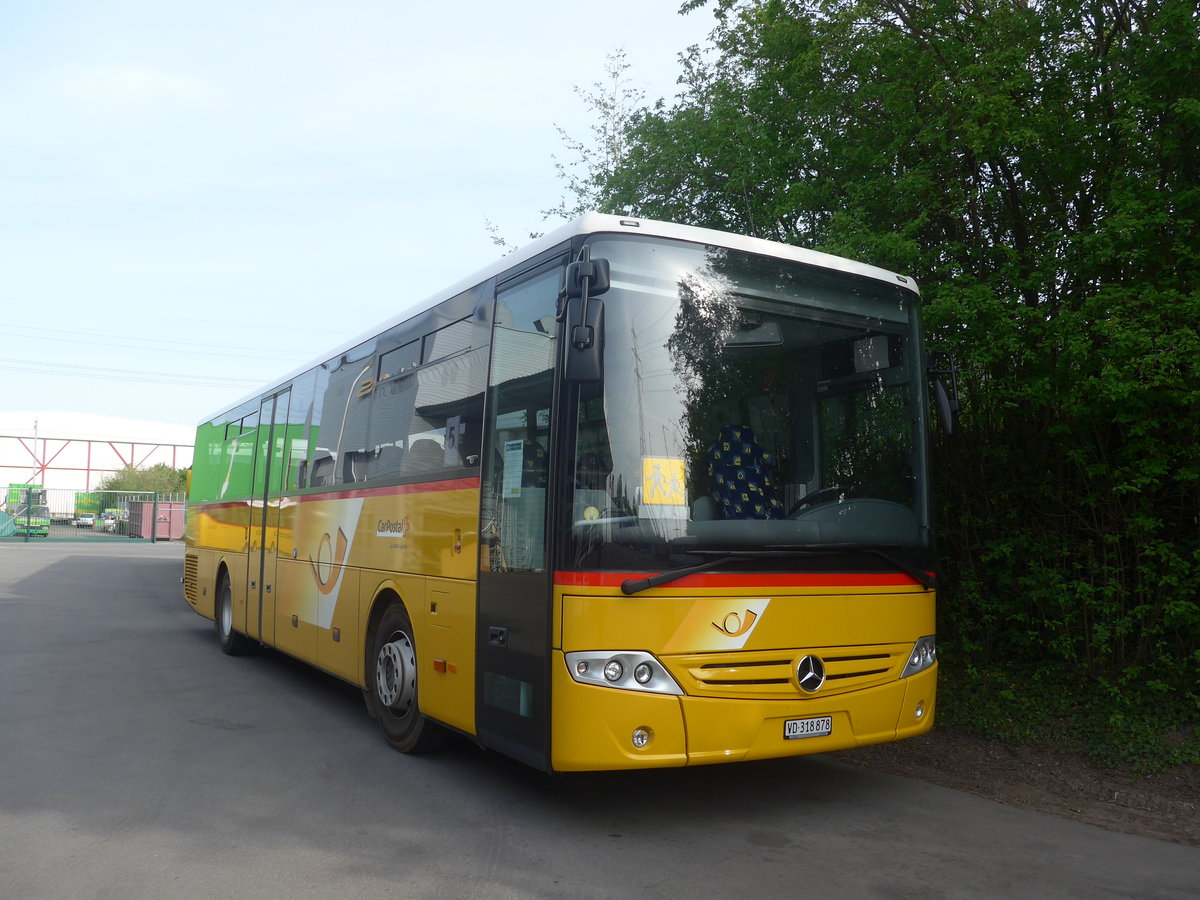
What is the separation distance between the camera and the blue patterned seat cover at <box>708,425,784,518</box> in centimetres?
534

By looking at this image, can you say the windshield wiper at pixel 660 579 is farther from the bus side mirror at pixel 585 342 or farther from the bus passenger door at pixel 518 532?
the bus side mirror at pixel 585 342

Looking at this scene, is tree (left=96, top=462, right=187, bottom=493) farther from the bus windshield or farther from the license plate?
the license plate

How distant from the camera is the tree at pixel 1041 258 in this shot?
23.8ft

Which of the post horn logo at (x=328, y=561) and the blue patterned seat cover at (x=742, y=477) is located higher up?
the blue patterned seat cover at (x=742, y=477)

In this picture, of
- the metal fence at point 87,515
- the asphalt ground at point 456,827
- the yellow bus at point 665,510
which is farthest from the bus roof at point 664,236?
the metal fence at point 87,515

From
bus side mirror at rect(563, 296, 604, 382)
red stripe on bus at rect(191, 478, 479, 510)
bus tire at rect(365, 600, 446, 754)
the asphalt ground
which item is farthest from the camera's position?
bus tire at rect(365, 600, 446, 754)

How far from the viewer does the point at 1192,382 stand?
679 cm

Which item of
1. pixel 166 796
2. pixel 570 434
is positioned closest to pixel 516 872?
pixel 570 434

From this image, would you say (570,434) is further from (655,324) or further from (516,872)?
(516,872)

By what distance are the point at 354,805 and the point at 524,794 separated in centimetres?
97

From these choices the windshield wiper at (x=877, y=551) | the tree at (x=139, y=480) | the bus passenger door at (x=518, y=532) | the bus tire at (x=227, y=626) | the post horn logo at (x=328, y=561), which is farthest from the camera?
the tree at (x=139, y=480)

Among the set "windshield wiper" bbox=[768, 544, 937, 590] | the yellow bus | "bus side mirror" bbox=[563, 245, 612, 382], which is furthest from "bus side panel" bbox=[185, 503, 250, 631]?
A: "windshield wiper" bbox=[768, 544, 937, 590]

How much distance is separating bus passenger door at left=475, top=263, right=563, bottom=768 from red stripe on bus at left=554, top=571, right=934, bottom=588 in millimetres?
218

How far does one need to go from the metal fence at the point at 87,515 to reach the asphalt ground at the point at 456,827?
40676 mm
